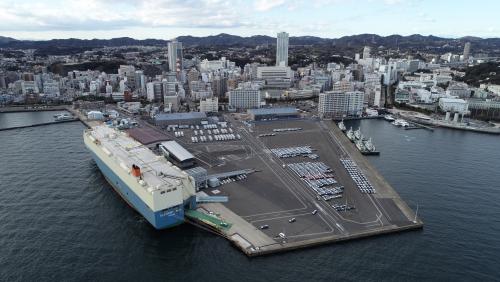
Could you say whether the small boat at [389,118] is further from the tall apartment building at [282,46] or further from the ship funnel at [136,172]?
the tall apartment building at [282,46]

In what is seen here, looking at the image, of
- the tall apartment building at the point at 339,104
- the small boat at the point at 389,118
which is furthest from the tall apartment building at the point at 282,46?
the small boat at the point at 389,118

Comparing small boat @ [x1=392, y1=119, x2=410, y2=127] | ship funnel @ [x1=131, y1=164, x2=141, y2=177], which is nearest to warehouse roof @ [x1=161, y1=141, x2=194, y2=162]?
ship funnel @ [x1=131, y1=164, x2=141, y2=177]

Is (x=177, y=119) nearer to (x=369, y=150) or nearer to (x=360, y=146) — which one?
(x=360, y=146)

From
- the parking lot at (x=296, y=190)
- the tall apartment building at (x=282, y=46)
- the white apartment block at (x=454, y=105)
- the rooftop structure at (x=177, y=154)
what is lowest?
the parking lot at (x=296, y=190)

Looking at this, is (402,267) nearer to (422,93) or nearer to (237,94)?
(237,94)

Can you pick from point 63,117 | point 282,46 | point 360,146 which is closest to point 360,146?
point 360,146

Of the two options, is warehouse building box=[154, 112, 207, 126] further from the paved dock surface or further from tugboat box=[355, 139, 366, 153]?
tugboat box=[355, 139, 366, 153]
